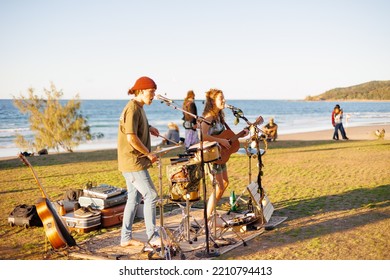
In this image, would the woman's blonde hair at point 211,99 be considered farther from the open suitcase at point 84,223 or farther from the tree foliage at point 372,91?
the tree foliage at point 372,91

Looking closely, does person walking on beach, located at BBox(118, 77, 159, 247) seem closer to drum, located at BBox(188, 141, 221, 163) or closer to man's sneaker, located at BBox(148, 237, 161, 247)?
man's sneaker, located at BBox(148, 237, 161, 247)

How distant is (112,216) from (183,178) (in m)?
1.94

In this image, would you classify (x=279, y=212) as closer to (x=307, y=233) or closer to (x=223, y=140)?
(x=307, y=233)

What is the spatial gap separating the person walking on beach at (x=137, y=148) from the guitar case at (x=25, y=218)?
1.99 metres

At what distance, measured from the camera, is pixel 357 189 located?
8516 mm

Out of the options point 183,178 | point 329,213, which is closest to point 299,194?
point 329,213

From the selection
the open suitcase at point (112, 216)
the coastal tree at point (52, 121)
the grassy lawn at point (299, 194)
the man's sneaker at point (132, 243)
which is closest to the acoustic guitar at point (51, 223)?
the grassy lawn at point (299, 194)

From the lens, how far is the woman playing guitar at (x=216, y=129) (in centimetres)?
570

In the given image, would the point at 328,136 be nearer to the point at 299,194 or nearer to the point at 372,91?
the point at 372,91

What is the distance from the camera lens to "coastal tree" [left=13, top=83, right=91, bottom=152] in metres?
19.8

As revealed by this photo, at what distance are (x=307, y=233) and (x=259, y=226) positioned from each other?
2.15ft

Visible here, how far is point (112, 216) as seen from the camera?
21.5 ft

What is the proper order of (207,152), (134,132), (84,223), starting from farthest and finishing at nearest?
(84,223), (207,152), (134,132)

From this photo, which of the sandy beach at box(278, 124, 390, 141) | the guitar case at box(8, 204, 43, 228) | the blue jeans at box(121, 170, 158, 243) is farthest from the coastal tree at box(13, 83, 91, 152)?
the blue jeans at box(121, 170, 158, 243)
